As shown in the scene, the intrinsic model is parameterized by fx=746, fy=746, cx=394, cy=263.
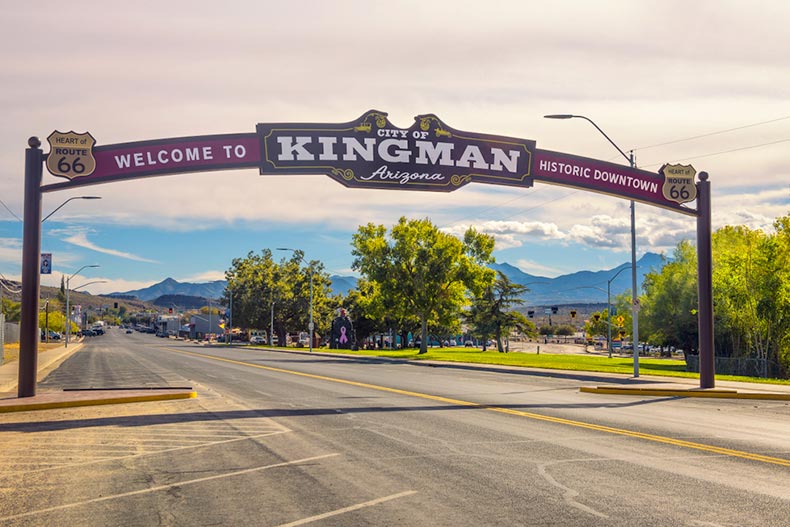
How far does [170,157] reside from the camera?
68.6 feet

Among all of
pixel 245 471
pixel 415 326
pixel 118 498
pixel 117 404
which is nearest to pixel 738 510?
pixel 245 471

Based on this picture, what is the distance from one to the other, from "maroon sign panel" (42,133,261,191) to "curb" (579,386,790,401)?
43.1ft

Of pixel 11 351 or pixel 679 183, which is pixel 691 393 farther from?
pixel 11 351

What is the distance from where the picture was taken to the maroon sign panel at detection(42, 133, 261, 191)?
20.4m

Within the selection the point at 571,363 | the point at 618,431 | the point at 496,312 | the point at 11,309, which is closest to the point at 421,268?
Answer: the point at 571,363

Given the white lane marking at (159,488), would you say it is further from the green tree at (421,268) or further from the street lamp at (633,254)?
the green tree at (421,268)

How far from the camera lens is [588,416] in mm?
16781

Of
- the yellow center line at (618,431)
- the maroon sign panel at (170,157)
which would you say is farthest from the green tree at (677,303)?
the maroon sign panel at (170,157)

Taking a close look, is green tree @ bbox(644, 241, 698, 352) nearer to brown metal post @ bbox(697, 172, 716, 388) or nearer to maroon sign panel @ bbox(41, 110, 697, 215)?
brown metal post @ bbox(697, 172, 716, 388)

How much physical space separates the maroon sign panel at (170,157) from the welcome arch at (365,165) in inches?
1.1

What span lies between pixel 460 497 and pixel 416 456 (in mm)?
2754

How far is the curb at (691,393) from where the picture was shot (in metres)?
22.1

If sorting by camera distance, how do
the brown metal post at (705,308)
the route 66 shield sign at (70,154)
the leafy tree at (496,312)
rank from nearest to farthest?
the route 66 shield sign at (70,154) → the brown metal post at (705,308) → the leafy tree at (496,312)

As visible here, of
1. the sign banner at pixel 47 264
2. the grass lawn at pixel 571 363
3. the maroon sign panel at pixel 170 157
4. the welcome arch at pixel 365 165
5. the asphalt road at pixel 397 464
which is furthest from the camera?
the sign banner at pixel 47 264
